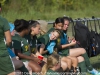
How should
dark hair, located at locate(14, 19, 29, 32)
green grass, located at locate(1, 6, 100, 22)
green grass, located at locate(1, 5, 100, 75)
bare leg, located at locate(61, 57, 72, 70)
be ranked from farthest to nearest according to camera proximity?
green grass, located at locate(1, 6, 100, 22) → green grass, located at locate(1, 5, 100, 75) → bare leg, located at locate(61, 57, 72, 70) → dark hair, located at locate(14, 19, 29, 32)

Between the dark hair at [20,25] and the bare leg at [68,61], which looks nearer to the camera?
the dark hair at [20,25]

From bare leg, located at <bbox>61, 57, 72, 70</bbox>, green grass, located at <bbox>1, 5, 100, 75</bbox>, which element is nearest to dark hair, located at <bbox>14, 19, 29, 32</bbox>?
bare leg, located at <bbox>61, 57, 72, 70</bbox>

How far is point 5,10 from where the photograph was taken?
29656mm

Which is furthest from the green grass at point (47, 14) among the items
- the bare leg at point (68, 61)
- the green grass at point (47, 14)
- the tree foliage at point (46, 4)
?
the bare leg at point (68, 61)

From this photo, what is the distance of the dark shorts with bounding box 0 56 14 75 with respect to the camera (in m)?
6.51

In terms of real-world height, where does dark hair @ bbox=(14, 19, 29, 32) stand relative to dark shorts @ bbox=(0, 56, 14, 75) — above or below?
above

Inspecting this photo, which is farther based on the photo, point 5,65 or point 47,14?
point 47,14

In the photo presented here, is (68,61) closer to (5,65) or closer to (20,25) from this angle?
(20,25)

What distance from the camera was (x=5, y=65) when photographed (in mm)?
6555

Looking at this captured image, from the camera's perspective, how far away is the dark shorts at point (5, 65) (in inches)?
256

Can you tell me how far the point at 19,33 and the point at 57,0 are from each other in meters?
26.4

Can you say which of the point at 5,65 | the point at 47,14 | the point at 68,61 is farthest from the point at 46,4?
the point at 5,65

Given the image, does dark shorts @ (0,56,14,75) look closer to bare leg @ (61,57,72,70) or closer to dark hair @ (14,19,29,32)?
dark hair @ (14,19,29,32)

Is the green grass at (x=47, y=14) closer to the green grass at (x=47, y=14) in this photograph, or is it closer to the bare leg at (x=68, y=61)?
the green grass at (x=47, y=14)
